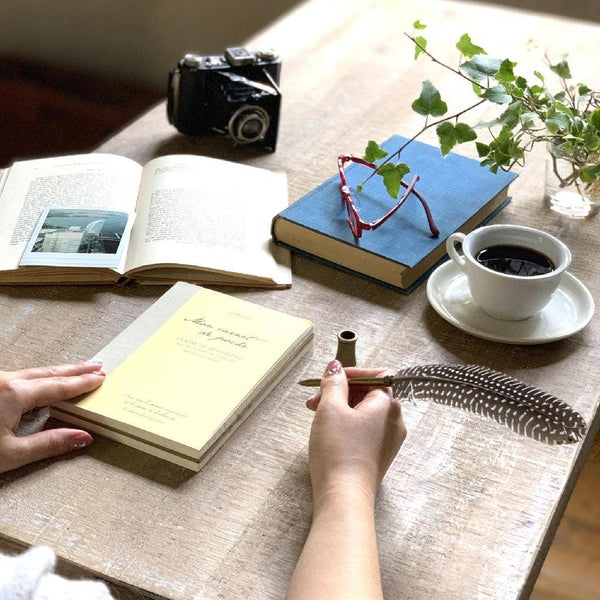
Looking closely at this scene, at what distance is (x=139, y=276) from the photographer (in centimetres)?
109

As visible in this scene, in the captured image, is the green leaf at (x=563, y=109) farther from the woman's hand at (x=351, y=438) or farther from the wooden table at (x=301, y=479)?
the woman's hand at (x=351, y=438)

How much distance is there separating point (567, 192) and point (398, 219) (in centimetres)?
26

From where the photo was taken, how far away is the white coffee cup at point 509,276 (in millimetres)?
965

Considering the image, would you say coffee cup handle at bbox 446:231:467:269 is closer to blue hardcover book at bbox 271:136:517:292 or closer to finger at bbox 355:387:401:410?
blue hardcover book at bbox 271:136:517:292

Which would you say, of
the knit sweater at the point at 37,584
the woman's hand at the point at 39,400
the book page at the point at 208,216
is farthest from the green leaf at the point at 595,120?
the knit sweater at the point at 37,584

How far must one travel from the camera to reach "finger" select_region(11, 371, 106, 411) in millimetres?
854

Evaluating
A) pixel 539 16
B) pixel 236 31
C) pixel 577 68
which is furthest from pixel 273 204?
pixel 236 31

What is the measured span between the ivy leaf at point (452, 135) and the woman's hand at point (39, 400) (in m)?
0.48

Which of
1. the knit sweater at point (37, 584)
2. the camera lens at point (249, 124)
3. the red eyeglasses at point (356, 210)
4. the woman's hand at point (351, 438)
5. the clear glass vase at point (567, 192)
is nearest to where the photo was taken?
the knit sweater at point (37, 584)

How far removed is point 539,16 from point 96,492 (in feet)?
4.77

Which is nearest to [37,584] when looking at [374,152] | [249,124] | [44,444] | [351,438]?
[44,444]

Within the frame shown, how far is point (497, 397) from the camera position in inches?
30.6

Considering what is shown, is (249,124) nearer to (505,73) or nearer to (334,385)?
(505,73)

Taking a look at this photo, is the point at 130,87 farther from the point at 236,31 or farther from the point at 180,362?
the point at 180,362
